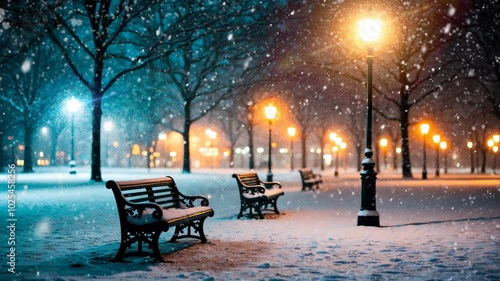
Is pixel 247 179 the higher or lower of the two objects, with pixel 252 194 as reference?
higher

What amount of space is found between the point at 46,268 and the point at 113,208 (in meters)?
8.23

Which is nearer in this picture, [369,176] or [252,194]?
[369,176]

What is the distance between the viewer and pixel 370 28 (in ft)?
38.4

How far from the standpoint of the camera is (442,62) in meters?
36.7

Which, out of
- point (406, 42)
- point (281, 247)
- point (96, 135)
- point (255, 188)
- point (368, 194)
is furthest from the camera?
point (406, 42)

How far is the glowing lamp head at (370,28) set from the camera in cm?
1172

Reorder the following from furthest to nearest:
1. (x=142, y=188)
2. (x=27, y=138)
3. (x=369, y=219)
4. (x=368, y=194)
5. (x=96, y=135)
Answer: (x=27, y=138), (x=96, y=135), (x=368, y=194), (x=369, y=219), (x=142, y=188)

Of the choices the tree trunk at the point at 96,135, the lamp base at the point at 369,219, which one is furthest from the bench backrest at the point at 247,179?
the tree trunk at the point at 96,135

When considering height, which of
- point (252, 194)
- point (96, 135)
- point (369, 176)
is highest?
point (96, 135)

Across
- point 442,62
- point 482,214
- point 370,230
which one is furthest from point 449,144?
point 370,230

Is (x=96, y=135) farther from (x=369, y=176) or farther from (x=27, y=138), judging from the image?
(x=27, y=138)

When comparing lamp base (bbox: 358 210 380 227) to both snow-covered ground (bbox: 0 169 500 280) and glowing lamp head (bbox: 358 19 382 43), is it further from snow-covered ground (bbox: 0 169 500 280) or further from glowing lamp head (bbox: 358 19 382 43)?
glowing lamp head (bbox: 358 19 382 43)

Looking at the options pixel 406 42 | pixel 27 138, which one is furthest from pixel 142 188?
pixel 27 138

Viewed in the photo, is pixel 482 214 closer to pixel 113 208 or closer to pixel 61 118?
pixel 113 208
